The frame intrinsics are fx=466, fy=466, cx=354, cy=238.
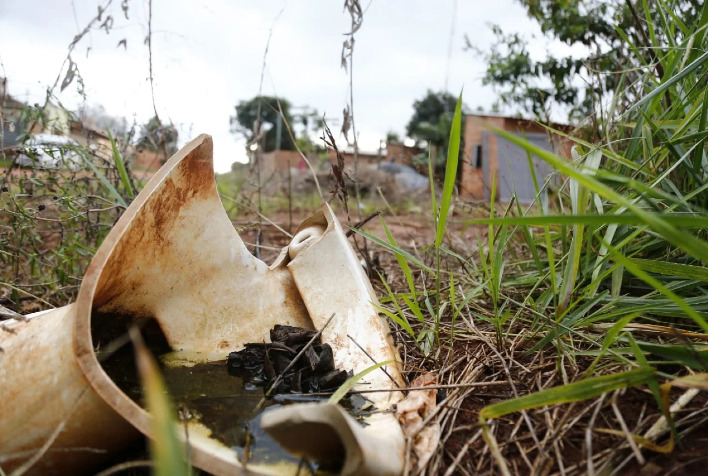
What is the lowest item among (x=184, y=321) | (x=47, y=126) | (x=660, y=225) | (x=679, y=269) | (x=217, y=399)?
(x=217, y=399)

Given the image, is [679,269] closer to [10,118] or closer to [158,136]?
[10,118]

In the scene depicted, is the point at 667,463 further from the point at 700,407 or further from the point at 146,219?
the point at 146,219

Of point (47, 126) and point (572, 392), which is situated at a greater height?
point (47, 126)

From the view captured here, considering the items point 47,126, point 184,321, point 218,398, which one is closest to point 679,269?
point 218,398

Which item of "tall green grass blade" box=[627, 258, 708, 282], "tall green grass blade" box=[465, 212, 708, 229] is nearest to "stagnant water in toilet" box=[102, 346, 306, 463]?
"tall green grass blade" box=[465, 212, 708, 229]

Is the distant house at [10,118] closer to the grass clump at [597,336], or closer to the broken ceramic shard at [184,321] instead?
the broken ceramic shard at [184,321]

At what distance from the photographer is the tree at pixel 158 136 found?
7.89ft

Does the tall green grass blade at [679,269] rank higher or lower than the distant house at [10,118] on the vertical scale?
lower

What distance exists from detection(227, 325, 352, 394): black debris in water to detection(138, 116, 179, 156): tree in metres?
1.53

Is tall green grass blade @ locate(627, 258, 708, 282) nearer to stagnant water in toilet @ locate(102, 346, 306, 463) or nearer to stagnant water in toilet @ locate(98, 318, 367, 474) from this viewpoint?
stagnant water in toilet @ locate(98, 318, 367, 474)

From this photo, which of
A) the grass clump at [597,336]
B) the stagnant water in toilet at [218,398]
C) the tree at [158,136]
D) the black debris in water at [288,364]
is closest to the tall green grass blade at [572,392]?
the grass clump at [597,336]

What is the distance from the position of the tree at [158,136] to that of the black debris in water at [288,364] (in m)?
1.53

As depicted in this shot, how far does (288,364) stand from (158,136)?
200cm

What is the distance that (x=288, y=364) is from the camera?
1.13 metres
